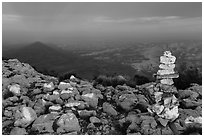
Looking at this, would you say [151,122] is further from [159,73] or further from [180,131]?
[159,73]

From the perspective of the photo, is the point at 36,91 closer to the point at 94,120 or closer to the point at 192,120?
the point at 94,120

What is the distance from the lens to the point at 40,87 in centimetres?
953

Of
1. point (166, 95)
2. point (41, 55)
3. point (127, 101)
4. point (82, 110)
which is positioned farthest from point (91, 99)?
point (41, 55)

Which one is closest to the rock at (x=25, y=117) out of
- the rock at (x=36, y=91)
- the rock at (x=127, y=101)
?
the rock at (x=36, y=91)

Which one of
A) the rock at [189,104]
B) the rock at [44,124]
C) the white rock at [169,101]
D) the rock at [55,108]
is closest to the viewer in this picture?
the rock at [44,124]

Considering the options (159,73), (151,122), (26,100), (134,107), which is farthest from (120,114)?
(26,100)

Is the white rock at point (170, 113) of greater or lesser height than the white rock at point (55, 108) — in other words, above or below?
below

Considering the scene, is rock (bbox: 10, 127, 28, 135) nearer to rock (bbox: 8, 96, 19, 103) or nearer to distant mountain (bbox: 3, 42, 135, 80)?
rock (bbox: 8, 96, 19, 103)

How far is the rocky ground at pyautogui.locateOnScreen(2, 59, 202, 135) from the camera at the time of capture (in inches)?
273

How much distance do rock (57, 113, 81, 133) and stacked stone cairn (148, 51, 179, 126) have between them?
7.87 feet

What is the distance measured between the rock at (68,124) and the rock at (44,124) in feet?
0.85

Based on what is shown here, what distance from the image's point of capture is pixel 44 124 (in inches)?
274

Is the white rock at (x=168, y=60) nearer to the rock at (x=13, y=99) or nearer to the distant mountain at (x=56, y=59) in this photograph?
the rock at (x=13, y=99)

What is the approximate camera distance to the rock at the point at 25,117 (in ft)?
23.0
